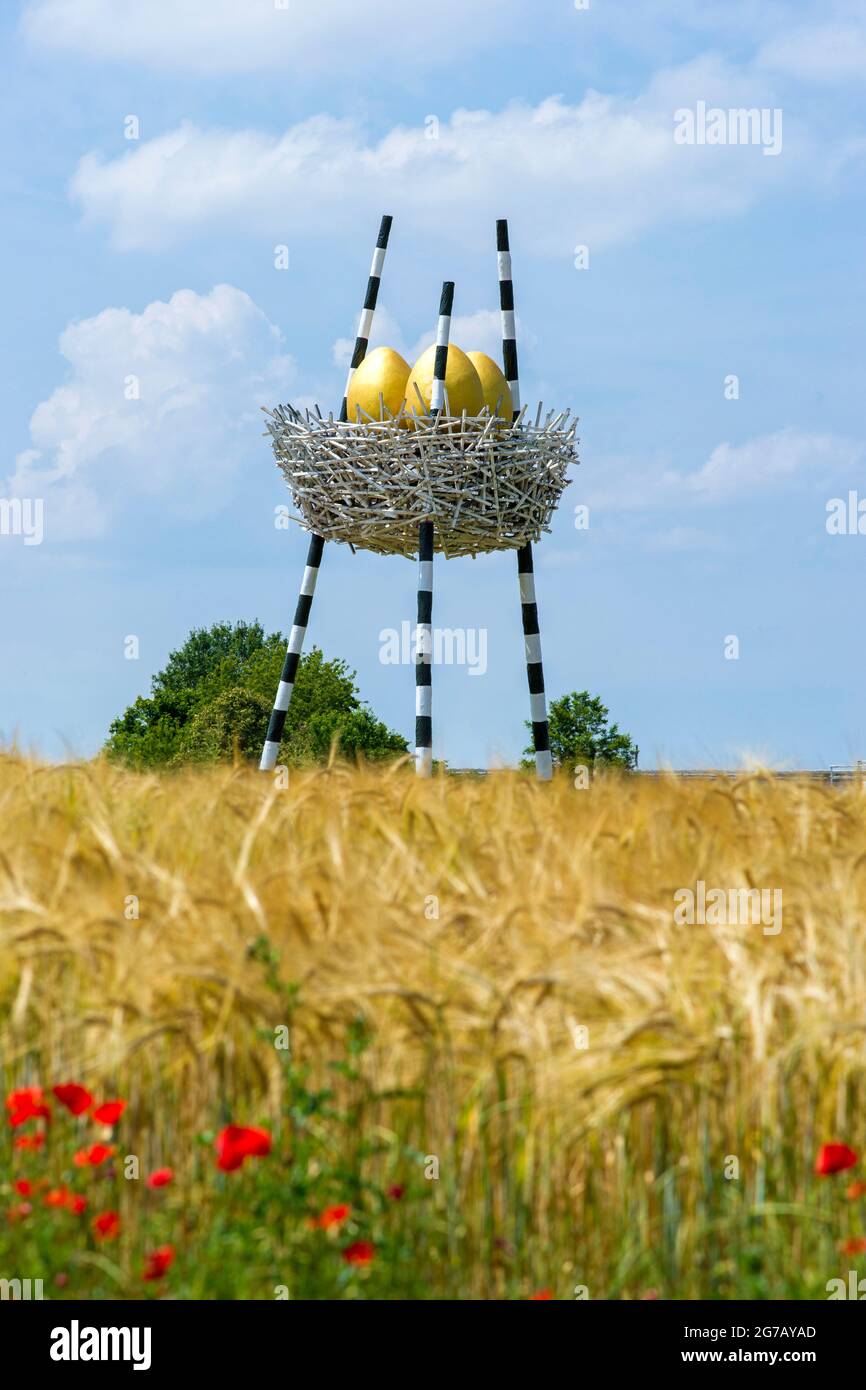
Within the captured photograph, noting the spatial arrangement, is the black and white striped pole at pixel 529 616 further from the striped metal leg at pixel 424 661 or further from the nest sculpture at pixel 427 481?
the striped metal leg at pixel 424 661

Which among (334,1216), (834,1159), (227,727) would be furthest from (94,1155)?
(227,727)

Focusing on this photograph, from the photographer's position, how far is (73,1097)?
9.78 ft

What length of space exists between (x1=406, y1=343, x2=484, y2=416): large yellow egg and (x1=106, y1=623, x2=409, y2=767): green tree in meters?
8.01

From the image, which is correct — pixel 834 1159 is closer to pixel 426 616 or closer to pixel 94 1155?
pixel 94 1155

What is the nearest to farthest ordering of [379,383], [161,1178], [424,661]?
1. [161,1178]
2. [424,661]
3. [379,383]

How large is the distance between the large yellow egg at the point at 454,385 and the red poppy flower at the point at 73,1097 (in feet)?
24.8

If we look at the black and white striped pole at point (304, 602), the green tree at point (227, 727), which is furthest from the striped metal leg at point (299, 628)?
the green tree at point (227, 727)

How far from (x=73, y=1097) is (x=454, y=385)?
776 cm

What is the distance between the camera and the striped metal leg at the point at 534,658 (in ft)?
34.2

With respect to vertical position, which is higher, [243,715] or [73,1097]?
[243,715]

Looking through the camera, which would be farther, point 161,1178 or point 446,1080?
point 446,1080
